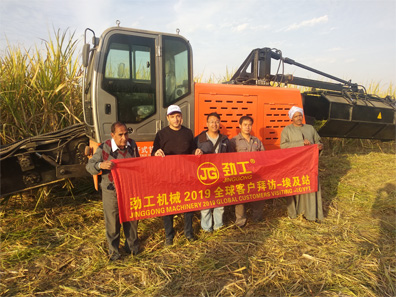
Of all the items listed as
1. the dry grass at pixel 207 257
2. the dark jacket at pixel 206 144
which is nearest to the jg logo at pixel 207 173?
the dark jacket at pixel 206 144

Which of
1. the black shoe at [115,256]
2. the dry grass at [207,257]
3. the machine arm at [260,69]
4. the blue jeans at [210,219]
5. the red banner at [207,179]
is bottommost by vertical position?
the dry grass at [207,257]

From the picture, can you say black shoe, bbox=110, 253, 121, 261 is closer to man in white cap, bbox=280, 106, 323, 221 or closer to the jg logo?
the jg logo

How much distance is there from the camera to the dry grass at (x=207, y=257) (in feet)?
8.57

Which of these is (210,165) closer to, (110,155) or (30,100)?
(110,155)

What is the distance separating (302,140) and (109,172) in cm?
290

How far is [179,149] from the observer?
11.1 feet

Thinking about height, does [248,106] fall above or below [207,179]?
above

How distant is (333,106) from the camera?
5.68 metres

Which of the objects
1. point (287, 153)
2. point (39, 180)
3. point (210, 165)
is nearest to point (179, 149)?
point (210, 165)

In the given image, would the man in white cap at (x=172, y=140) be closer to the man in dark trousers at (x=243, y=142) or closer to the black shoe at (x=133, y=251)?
the black shoe at (x=133, y=251)

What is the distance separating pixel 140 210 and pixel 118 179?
0.47 meters

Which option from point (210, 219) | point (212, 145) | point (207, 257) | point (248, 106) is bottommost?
point (207, 257)

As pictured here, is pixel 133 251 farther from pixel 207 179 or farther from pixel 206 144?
pixel 206 144

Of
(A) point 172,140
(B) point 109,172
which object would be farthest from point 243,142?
(B) point 109,172
